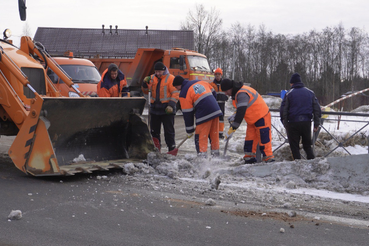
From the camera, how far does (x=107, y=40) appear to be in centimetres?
2394

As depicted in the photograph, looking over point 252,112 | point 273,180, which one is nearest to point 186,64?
point 252,112

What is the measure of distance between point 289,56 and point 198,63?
37.7 metres

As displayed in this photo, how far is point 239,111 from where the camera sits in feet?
20.6

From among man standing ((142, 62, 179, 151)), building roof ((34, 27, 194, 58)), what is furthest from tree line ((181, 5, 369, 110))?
man standing ((142, 62, 179, 151))

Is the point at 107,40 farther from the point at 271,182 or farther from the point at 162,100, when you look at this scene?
the point at 271,182

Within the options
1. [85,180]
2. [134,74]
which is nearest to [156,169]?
[85,180]

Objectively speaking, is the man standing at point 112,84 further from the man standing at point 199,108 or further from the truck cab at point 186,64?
the truck cab at point 186,64

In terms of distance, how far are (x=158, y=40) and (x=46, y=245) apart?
21439 millimetres

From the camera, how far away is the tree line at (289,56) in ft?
150

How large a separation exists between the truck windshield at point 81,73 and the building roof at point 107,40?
10.1 m

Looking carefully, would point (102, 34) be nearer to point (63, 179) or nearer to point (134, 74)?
point (134, 74)

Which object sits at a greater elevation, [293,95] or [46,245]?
[293,95]

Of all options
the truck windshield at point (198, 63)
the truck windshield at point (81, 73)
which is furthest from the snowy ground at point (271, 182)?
the truck windshield at point (198, 63)

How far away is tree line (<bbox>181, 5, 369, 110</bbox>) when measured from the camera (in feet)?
150
